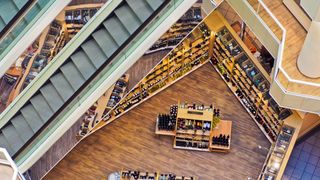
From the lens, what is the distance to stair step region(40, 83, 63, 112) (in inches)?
587

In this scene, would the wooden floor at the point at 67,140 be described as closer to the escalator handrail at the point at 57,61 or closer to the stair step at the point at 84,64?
the stair step at the point at 84,64

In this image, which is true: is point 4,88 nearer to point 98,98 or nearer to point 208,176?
point 98,98

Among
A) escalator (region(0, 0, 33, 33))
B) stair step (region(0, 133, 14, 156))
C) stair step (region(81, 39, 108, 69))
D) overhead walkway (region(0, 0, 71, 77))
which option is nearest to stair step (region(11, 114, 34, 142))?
stair step (region(0, 133, 14, 156))

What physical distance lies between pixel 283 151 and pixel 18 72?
24.7 feet

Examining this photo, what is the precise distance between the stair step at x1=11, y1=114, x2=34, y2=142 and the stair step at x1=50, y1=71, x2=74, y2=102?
1.20m

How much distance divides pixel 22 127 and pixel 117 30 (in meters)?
3.38

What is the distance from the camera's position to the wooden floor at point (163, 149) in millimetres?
17609

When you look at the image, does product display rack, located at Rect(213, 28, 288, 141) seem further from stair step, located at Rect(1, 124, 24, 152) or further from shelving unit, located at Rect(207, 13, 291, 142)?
stair step, located at Rect(1, 124, 24, 152)

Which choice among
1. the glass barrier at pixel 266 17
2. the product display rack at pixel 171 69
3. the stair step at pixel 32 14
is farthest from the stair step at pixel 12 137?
the glass barrier at pixel 266 17

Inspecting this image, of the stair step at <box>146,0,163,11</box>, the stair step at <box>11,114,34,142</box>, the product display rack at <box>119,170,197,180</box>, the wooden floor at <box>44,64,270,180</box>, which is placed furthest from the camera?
the wooden floor at <box>44,64,270,180</box>

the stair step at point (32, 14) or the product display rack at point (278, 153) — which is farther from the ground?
the stair step at point (32, 14)

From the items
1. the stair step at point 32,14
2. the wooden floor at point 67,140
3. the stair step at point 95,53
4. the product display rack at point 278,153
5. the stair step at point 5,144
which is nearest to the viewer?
the stair step at point 32,14

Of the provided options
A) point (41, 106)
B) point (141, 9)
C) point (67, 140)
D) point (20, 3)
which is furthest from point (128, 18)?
point (67, 140)

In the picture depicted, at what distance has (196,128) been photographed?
57.0 feet
